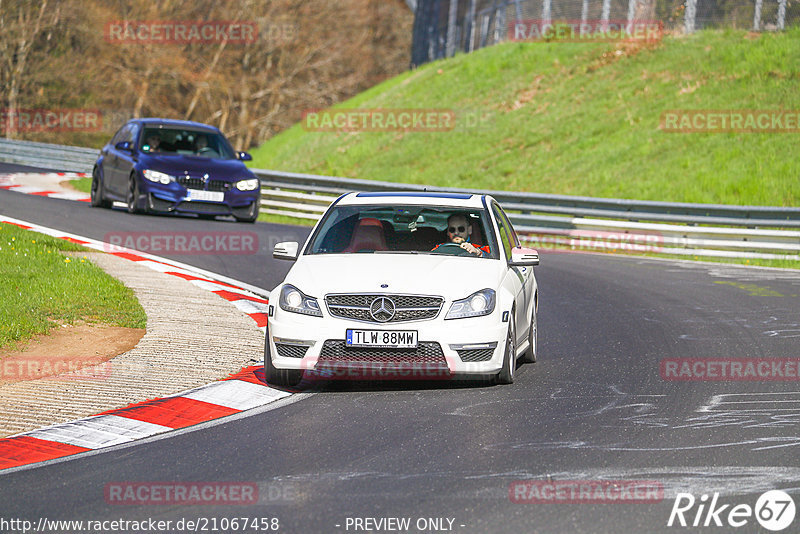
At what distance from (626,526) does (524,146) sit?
2816 cm

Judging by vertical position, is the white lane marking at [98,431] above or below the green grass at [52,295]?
above

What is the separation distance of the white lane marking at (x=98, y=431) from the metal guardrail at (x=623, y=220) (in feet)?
37.9

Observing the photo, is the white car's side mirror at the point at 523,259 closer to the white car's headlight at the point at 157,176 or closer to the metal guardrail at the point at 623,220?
the metal guardrail at the point at 623,220

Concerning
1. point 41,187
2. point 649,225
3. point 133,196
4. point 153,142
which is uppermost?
point 153,142

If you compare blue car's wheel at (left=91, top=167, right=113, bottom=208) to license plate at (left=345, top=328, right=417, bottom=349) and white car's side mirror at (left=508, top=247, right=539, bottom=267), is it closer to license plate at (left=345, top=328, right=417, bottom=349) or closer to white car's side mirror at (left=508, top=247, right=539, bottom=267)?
white car's side mirror at (left=508, top=247, right=539, bottom=267)

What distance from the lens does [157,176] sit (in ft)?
68.6

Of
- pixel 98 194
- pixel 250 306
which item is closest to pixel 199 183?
pixel 98 194

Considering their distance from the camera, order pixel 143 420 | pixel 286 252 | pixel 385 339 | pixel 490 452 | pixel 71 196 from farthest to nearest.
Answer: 1. pixel 71 196
2. pixel 286 252
3. pixel 385 339
4. pixel 143 420
5. pixel 490 452

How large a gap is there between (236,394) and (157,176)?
12.9 meters

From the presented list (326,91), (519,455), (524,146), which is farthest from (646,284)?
(326,91)

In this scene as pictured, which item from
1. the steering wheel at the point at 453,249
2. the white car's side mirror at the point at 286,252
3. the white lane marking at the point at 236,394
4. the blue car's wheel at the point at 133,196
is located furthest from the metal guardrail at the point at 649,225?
the white lane marking at the point at 236,394

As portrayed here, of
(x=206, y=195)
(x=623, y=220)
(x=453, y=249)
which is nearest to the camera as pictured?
(x=453, y=249)

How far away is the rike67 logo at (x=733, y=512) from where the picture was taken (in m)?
5.42

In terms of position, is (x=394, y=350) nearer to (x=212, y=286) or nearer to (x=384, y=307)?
(x=384, y=307)
